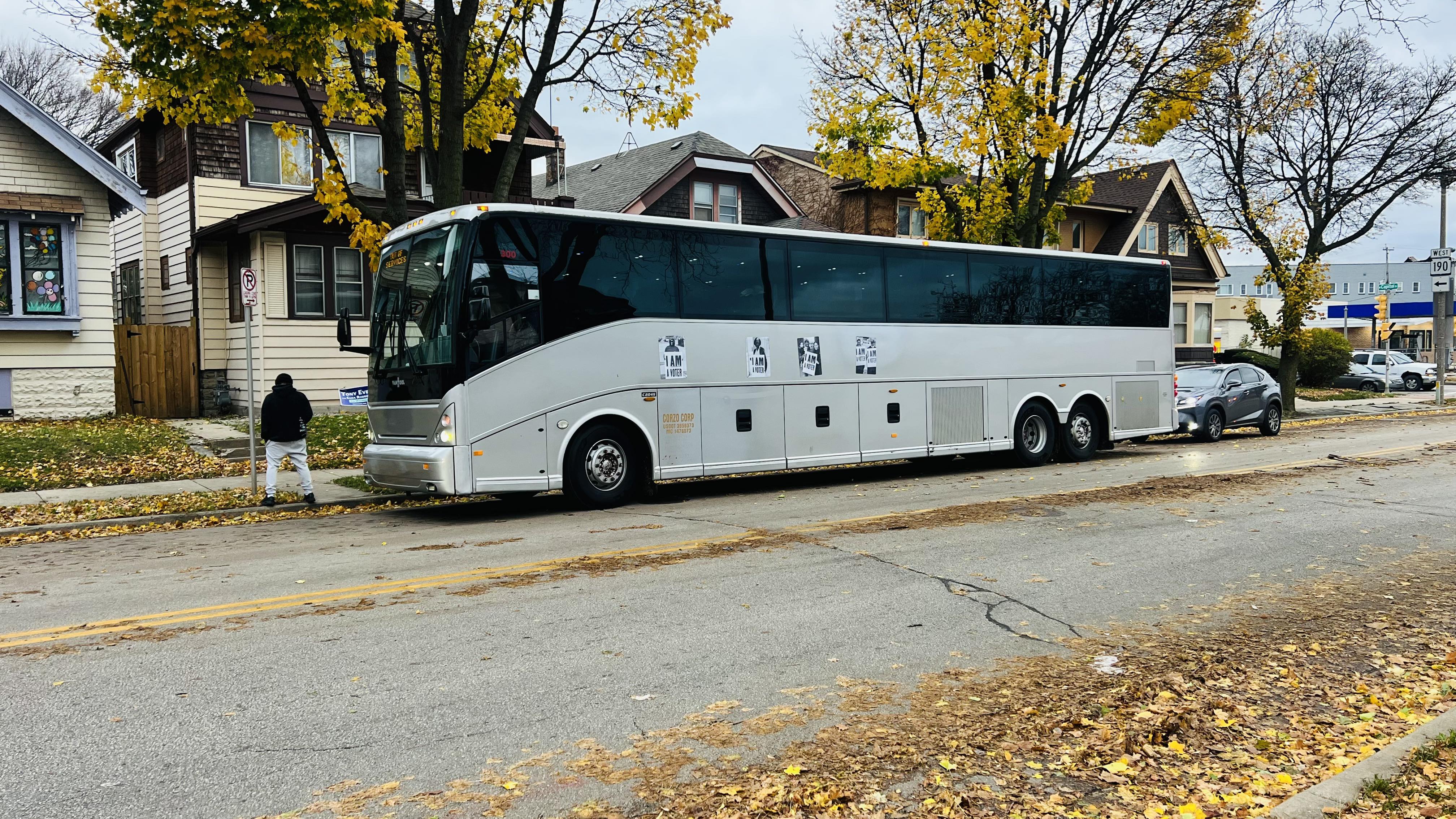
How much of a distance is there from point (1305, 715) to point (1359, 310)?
96.9m

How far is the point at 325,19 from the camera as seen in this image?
38.0 feet

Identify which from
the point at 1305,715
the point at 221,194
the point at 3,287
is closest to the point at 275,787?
the point at 1305,715

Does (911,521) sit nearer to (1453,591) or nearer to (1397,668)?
(1453,591)

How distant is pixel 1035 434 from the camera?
17.4 m

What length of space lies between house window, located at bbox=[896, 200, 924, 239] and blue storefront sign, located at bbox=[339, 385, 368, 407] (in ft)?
92.3

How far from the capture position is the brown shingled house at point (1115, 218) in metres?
38.9

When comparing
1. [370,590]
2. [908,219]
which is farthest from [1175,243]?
[370,590]

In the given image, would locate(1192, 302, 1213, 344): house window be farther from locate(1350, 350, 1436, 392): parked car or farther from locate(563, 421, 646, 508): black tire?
locate(563, 421, 646, 508): black tire

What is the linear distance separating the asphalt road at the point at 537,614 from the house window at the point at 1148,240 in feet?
113

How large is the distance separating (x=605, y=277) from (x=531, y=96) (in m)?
3.99

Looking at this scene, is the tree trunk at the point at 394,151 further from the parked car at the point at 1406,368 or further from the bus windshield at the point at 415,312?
the parked car at the point at 1406,368

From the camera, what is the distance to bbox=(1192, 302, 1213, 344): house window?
48.2 m

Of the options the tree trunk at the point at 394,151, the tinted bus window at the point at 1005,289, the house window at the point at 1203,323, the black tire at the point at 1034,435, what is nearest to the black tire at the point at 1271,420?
the black tire at the point at 1034,435

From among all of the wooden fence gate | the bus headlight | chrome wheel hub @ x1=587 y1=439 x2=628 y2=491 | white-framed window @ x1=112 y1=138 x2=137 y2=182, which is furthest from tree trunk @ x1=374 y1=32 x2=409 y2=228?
white-framed window @ x1=112 y1=138 x2=137 y2=182
